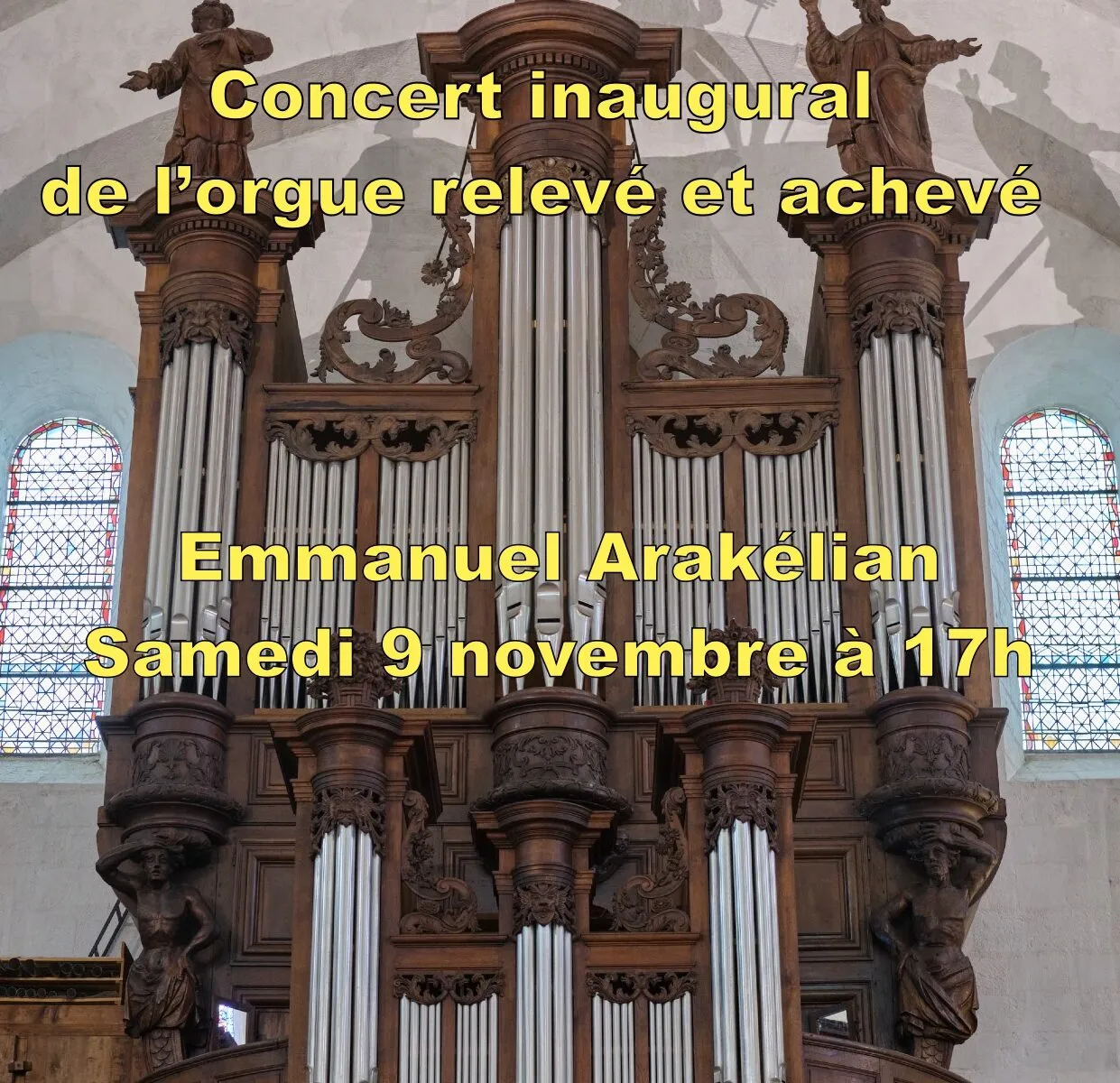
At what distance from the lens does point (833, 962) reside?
13461 millimetres

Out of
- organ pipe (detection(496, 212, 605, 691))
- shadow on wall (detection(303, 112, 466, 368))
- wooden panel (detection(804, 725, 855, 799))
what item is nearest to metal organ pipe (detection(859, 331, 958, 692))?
wooden panel (detection(804, 725, 855, 799))

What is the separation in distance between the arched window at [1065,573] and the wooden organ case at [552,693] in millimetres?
3402

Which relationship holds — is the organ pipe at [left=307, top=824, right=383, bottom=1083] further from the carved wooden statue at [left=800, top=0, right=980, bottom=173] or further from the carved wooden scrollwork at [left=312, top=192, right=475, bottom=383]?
the carved wooden statue at [left=800, top=0, right=980, bottom=173]

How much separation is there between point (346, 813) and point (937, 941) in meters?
3.40

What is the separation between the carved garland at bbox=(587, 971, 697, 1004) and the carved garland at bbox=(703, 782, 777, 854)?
631mm

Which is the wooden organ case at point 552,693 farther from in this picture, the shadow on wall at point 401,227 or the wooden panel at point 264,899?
the shadow on wall at point 401,227

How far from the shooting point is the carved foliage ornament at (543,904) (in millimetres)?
11664

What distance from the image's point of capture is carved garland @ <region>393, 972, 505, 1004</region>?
11.6 meters

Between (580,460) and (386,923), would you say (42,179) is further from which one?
(386,923)

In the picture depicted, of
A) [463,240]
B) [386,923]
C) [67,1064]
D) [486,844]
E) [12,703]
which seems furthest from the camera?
[12,703]

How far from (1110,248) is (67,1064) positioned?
992 centimetres

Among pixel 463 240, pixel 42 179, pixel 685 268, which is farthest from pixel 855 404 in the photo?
pixel 42 179

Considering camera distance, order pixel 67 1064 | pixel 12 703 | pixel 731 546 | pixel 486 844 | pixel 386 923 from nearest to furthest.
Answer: pixel 386 923 → pixel 486 844 → pixel 67 1064 → pixel 731 546 → pixel 12 703

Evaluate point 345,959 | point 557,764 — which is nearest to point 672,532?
point 557,764
